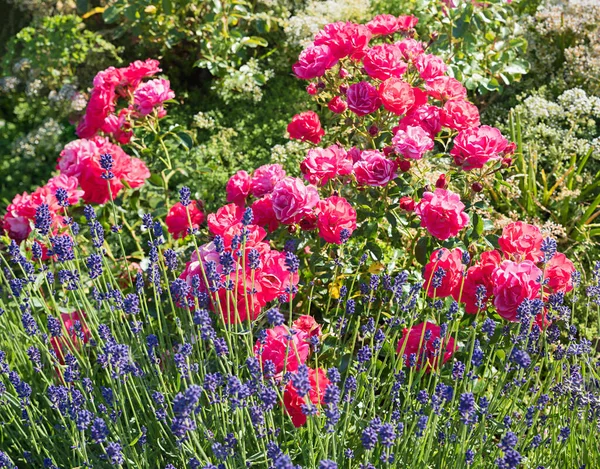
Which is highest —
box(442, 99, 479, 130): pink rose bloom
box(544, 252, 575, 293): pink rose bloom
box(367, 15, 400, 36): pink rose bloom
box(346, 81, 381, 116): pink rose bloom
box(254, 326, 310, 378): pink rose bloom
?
box(367, 15, 400, 36): pink rose bloom

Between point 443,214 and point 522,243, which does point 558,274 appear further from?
point 443,214

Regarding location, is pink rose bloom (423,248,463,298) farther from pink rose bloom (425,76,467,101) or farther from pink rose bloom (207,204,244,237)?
pink rose bloom (425,76,467,101)

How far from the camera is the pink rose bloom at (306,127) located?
3043 mm

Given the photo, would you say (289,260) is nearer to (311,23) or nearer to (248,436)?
(248,436)

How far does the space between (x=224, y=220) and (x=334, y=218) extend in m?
0.39

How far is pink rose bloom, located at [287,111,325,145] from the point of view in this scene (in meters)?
3.04

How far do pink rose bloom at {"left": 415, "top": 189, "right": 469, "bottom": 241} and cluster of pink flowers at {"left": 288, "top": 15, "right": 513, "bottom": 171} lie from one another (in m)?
0.20

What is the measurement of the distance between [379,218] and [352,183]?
7.4 inches

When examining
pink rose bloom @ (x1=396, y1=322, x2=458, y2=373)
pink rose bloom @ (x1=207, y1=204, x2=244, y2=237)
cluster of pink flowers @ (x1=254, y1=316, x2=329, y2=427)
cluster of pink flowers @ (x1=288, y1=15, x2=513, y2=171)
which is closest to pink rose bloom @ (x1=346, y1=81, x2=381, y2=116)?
cluster of pink flowers @ (x1=288, y1=15, x2=513, y2=171)

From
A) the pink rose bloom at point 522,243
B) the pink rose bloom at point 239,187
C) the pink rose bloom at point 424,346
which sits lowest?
the pink rose bloom at point 424,346

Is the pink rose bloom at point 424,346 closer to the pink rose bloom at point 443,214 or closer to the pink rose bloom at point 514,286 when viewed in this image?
the pink rose bloom at point 514,286

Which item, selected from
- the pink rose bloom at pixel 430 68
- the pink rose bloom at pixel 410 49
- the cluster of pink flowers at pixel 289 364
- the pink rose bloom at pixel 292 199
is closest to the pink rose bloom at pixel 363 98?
the pink rose bloom at pixel 430 68

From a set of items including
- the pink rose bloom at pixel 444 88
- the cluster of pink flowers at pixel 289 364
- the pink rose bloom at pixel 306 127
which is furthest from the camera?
the pink rose bloom at pixel 306 127

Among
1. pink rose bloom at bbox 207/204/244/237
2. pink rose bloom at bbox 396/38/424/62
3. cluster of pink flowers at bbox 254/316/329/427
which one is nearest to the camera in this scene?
cluster of pink flowers at bbox 254/316/329/427
